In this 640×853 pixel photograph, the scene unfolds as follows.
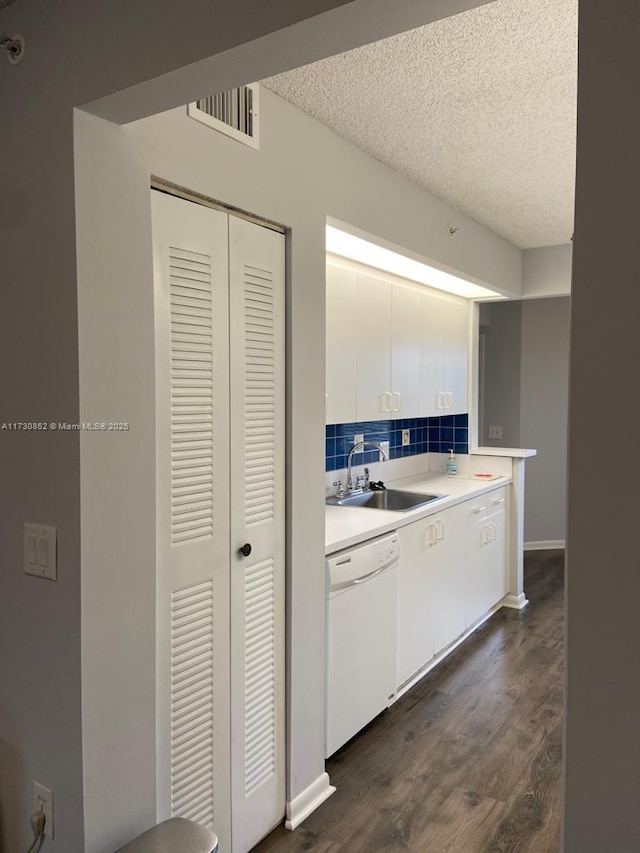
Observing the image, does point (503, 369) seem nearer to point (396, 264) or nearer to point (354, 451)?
point (354, 451)

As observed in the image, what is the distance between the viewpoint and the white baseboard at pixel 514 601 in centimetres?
462

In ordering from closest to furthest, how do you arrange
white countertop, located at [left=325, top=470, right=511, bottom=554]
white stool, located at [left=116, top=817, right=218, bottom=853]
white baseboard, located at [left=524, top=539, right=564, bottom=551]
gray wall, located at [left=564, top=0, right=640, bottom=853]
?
gray wall, located at [left=564, top=0, right=640, bottom=853], white stool, located at [left=116, top=817, right=218, bottom=853], white countertop, located at [left=325, top=470, right=511, bottom=554], white baseboard, located at [left=524, top=539, right=564, bottom=551]

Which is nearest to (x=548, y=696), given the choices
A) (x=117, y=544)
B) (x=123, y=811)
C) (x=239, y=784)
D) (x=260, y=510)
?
(x=239, y=784)

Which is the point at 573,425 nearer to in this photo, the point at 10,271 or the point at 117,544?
the point at 117,544

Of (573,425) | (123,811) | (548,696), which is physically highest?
(573,425)

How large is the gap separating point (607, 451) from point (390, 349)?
9.11ft

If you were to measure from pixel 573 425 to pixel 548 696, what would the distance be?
9.60 ft

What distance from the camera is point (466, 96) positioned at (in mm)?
2178

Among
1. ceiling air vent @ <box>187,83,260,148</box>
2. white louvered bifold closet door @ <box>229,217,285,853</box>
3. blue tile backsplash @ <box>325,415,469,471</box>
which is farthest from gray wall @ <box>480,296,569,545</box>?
ceiling air vent @ <box>187,83,260,148</box>

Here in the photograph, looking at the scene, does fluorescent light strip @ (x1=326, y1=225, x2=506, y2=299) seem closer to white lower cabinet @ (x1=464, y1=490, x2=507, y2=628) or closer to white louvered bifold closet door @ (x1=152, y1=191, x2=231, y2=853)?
white louvered bifold closet door @ (x1=152, y1=191, x2=231, y2=853)

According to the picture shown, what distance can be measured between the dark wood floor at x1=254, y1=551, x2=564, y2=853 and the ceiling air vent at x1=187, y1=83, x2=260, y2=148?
2333 mm

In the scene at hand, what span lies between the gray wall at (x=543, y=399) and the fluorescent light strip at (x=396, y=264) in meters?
1.77

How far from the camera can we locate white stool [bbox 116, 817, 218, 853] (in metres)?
1.50

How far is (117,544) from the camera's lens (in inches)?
59.6
